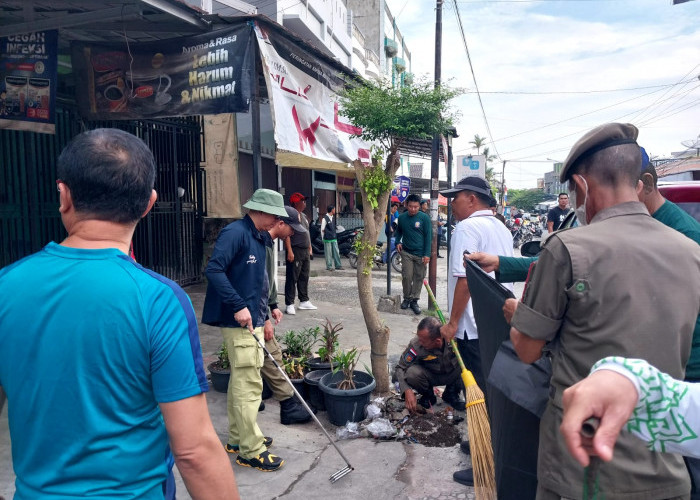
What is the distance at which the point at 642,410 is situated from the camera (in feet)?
3.17

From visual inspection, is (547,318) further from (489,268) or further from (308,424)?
(308,424)

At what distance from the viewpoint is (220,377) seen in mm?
4977

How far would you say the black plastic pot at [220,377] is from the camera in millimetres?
4940

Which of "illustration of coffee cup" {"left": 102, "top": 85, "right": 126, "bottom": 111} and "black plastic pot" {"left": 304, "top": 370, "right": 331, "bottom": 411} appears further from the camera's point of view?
"illustration of coffee cup" {"left": 102, "top": 85, "right": 126, "bottom": 111}

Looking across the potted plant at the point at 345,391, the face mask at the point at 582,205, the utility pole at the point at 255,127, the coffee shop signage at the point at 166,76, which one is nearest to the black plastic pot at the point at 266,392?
the potted plant at the point at 345,391

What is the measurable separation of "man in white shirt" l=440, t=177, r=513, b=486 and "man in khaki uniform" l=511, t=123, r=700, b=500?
6.20 feet

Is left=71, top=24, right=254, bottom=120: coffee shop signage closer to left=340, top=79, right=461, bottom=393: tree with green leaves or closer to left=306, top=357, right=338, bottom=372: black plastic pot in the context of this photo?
left=340, top=79, right=461, bottom=393: tree with green leaves

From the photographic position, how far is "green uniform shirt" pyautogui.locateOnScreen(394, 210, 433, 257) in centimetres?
909

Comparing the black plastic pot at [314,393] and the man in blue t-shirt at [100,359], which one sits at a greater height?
the man in blue t-shirt at [100,359]

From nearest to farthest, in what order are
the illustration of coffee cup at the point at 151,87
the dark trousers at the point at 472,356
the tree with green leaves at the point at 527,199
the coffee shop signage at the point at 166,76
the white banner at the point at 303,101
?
the dark trousers at the point at 472,356
the coffee shop signage at the point at 166,76
the white banner at the point at 303,101
the illustration of coffee cup at the point at 151,87
the tree with green leaves at the point at 527,199

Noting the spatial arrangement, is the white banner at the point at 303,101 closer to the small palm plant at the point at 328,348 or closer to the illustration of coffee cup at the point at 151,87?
the illustration of coffee cup at the point at 151,87

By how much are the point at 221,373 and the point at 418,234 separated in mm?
4998

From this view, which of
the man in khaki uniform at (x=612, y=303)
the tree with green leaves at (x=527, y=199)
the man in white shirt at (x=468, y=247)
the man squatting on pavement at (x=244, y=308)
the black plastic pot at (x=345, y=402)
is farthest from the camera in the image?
the tree with green leaves at (x=527, y=199)

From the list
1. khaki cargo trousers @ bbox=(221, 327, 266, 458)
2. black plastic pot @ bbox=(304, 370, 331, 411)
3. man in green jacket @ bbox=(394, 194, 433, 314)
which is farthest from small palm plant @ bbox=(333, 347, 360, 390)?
man in green jacket @ bbox=(394, 194, 433, 314)
